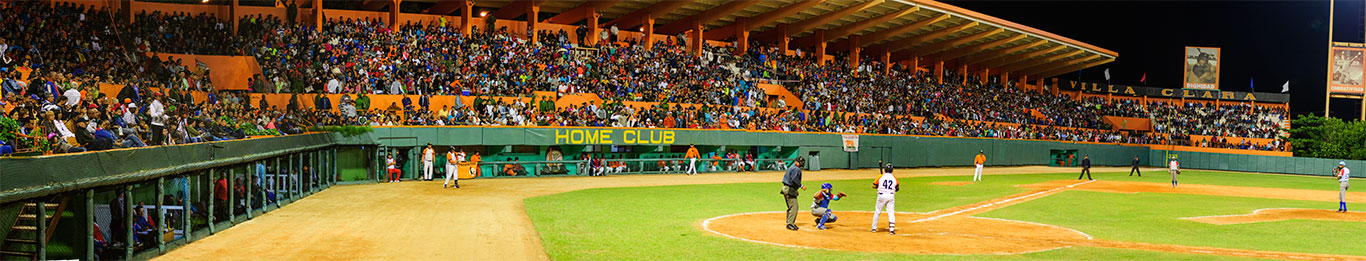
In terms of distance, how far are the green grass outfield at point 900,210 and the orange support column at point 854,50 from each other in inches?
1062

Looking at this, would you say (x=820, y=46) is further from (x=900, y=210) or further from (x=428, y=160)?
(x=900, y=210)

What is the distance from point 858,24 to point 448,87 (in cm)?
2907

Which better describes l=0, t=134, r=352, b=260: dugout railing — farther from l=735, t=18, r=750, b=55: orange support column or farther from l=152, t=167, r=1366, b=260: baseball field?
l=735, t=18, r=750, b=55: orange support column

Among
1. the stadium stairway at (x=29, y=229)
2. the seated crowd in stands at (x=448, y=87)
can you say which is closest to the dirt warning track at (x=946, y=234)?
the stadium stairway at (x=29, y=229)

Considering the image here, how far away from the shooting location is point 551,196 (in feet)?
74.6

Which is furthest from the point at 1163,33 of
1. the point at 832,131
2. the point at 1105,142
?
the point at 832,131

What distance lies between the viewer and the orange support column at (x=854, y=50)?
5578cm

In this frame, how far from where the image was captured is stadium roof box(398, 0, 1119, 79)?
149 ft

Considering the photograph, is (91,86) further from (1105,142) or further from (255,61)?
(1105,142)

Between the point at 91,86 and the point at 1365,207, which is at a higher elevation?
the point at 91,86

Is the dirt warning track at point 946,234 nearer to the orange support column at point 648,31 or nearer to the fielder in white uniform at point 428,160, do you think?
the fielder in white uniform at point 428,160

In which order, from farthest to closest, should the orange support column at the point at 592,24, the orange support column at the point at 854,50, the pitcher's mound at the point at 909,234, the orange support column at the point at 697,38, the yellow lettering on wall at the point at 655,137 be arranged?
the orange support column at the point at 854,50
the orange support column at the point at 697,38
the orange support column at the point at 592,24
the yellow lettering on wall at the point at 655,137
the pitcher's mound at the point at 909,234

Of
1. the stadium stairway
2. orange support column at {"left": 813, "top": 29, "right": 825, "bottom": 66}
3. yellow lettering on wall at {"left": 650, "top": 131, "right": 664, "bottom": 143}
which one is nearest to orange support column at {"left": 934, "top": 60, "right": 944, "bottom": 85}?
orange support column at {"left": 813, "top": 29, "right": 825, "bottom": 66}

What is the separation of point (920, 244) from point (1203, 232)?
274 inches
